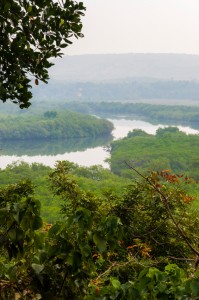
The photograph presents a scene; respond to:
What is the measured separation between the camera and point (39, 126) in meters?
51.2

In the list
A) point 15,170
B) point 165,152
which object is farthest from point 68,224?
point 165,152

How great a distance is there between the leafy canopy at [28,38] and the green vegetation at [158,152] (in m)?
26.5

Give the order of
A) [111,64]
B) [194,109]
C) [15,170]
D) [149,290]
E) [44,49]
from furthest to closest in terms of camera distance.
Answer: [111,64] < [194,109] < [15,170] < [44,49] < [149,290]

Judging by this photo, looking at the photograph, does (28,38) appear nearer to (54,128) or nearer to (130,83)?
(54,128)

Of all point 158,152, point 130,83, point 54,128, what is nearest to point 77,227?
point 158,152

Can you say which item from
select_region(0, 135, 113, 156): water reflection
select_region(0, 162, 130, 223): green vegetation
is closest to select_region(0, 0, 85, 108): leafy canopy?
select_region(0, 162, 130, 223): green vegetation

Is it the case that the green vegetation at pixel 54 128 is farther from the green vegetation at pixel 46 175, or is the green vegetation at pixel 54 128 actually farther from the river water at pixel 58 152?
the green vegetation at pixel 46 175

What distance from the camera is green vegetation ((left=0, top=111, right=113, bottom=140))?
49.7 meters

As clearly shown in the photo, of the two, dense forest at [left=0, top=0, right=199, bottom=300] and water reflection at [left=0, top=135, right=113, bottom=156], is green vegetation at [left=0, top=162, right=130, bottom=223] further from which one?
dense forest at [left=0, top=0, right=199, bottom=300]

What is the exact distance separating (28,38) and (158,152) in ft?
117

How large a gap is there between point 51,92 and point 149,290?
127820 mm

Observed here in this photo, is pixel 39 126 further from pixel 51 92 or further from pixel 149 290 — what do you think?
pixel 51 92

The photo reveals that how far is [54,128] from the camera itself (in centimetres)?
5200

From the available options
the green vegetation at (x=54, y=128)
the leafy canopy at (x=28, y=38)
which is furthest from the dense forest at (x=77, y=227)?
the green vegetation at (x=54, y=128)
